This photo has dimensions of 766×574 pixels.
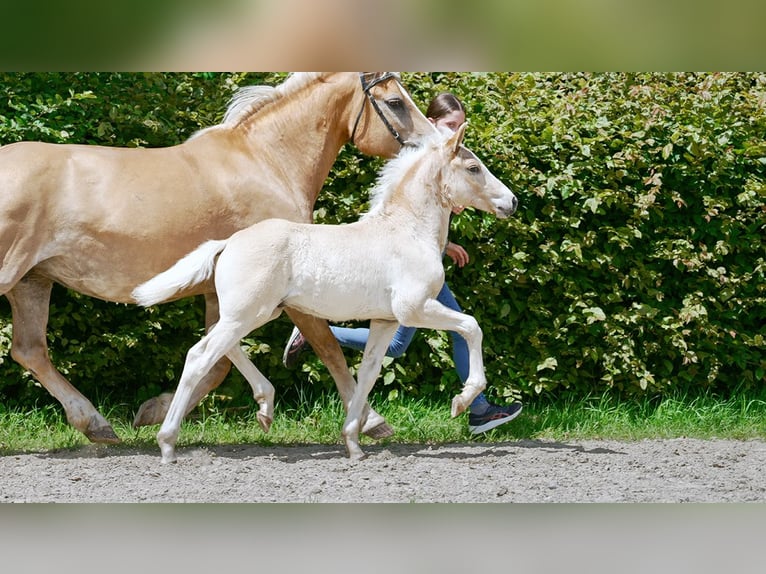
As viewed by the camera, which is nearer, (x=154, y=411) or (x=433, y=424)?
(x=154, y=411)

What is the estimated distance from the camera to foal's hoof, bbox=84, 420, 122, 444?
5059mm

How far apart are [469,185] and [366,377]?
1.15m

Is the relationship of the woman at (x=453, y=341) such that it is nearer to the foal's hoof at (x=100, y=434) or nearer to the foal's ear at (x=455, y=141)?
the foal's ear at (x=455, y=141)

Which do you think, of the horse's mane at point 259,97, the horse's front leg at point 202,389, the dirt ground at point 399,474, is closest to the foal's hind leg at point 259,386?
the dirt ground at point 399,474

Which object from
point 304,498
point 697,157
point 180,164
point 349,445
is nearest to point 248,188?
point 180,164

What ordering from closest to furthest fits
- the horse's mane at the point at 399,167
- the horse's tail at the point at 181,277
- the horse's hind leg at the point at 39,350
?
the horse's tail at the point at 181,277, the horse's mane at the point at 399,167, the horse's hind leg at the point at 39,350

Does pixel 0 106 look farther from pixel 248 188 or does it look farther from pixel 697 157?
pixel 697 157

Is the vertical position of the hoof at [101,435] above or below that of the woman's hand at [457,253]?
below

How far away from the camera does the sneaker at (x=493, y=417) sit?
5555 mm

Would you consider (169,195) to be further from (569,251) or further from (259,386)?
(569,251)

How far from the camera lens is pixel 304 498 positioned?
3.98 metres

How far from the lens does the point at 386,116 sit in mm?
5105

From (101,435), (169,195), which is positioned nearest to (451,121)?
(169,195)
